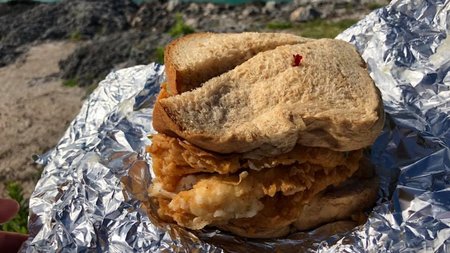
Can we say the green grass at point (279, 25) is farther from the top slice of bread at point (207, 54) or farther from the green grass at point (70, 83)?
the top slice of bread at point (207, 54)

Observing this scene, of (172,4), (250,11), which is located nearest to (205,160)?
(250,11)

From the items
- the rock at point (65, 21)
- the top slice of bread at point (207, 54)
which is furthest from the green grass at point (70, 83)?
the top slice of bread at point (207, 54)

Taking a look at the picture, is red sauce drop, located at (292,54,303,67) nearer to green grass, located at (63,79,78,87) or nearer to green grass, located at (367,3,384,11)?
green grass, located at (63,79,78,87)

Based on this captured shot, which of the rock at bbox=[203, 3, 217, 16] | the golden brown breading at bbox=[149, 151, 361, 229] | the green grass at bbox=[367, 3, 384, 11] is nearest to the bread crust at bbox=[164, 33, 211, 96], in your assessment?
the golden brown breading at bbox=[149, 151, 361, 229]

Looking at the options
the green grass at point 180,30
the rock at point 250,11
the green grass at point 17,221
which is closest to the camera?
the green grass at point 17,221

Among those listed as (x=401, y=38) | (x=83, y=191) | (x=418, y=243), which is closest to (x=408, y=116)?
(x=401, y=38)

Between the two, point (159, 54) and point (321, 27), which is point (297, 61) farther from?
point (321, 27)
